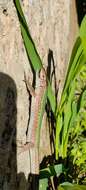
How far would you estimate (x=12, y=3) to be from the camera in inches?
68.9

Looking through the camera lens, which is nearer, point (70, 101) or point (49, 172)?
point (49, 172)

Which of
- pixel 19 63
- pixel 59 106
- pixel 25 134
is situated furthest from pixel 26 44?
pixel 59 106

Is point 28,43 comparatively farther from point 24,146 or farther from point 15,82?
point 24,146

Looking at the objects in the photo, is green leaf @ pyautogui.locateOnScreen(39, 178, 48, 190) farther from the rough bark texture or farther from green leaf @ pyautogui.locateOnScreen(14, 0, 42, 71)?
green leaf @ pyautogui.locateOnScreen(14, 0, 42, 71)

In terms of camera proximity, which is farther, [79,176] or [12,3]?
[79,176]

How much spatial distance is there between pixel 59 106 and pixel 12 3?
74 cm

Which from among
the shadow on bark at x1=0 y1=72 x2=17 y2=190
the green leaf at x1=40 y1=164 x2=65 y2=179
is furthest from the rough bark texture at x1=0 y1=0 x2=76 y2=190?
the green leaf at x1=40 y1=164 x2=65 y2=179

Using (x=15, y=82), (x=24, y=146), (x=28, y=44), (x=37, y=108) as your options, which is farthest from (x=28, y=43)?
(x=24, y=146)

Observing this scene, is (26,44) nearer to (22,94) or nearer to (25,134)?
(22,94)

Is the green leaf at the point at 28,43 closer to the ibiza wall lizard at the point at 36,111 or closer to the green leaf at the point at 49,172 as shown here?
the ibiza wall lizard at the point at 36,111

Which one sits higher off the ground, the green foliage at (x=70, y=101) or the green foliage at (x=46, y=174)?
the green foliage at (x=70, y=101)

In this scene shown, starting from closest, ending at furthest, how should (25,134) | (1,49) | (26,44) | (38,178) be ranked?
(1,49) < (26,44) < (25,134) < (38,178)

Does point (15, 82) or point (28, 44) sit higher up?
point (28, 44)

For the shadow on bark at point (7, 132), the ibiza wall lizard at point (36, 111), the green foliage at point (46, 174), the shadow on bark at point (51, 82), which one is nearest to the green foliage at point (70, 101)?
the shadow on bark at point (51, 82)
